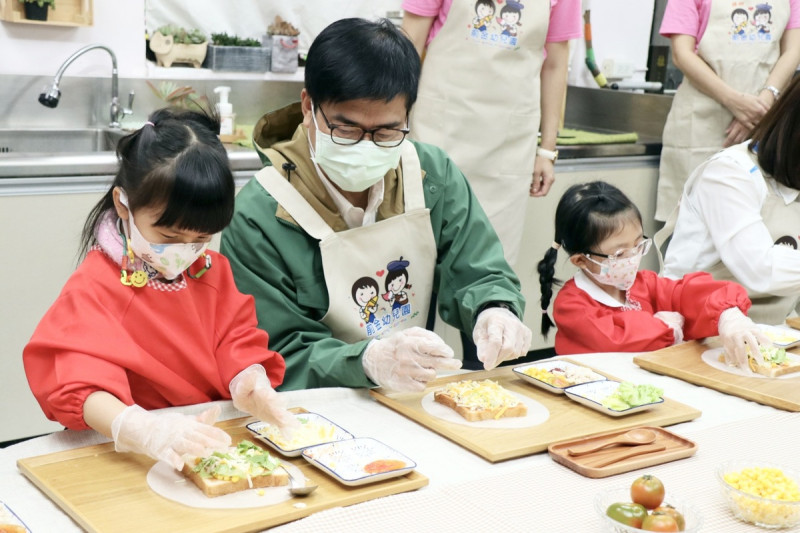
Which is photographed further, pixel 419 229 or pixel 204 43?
pixel 204 43

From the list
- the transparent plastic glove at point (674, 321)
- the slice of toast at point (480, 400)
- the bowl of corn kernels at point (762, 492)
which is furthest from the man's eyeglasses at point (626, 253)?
the bowl of corn kernels at point (762, 492)

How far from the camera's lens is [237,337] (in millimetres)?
1512

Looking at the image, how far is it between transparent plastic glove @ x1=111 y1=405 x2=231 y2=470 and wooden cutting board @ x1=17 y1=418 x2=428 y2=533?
41 millimetres

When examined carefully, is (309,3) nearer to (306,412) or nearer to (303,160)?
(303,160)

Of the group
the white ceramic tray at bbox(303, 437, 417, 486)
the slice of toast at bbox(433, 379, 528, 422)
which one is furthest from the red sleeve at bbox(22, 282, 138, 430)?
the slice of toast at bbox(433, 379, 528, 422)

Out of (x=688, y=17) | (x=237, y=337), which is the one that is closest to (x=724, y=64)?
(x=688, y=17)

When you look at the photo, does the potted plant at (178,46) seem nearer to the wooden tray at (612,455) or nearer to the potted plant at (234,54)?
the potted plant at (234,54)

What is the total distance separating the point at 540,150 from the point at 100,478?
231 centimetres

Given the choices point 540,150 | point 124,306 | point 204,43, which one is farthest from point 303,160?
point 204,43

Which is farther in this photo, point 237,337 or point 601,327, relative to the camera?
point 601,327

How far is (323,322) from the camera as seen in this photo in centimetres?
176

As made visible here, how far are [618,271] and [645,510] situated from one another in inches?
38.7

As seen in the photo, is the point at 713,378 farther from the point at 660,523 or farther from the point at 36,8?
the point at 36,8

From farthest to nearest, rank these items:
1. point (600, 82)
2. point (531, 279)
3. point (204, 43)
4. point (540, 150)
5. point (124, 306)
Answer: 1. point (600, 82)
2. point (531, 279)
3. point (204, 43)
4. point (540, 150)
5. point (124, 306)
